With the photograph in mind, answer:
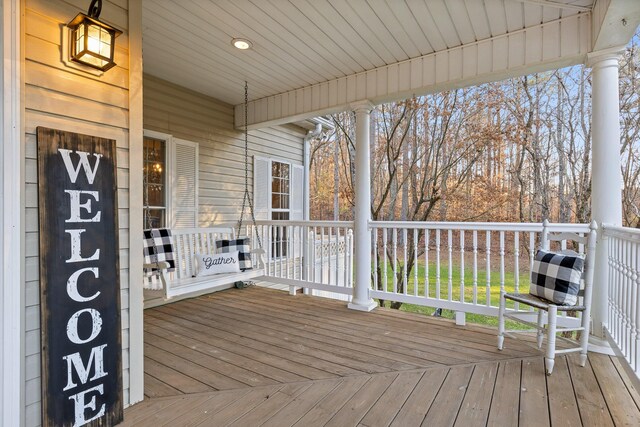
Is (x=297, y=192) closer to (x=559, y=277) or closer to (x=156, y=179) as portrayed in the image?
(x=156, y=179)

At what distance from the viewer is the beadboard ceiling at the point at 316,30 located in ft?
8.65

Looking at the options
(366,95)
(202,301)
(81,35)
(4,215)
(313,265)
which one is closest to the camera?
(4,215)

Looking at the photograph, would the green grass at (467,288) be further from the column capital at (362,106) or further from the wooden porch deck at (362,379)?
the column capital at (362,106)

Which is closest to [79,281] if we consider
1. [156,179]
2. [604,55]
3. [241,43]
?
[241,43]

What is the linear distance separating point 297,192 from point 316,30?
13.5 feet


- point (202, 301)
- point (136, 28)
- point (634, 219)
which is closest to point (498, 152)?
point (634, 219)

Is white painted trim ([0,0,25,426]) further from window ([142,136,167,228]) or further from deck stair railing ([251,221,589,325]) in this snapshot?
deck stair railing ([251,221,589,325])

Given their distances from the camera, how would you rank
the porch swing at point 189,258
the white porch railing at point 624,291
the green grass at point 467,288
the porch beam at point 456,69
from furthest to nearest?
the green grass at point 467,288 → the porch swing at point 189,258 → the porch beam at point 456,69 → the white porch railing at point 624,291

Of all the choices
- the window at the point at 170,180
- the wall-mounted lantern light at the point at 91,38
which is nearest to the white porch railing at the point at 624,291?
the wall-mounted lantern light at the point at 91,38

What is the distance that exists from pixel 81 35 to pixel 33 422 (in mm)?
1918

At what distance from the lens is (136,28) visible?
202cm

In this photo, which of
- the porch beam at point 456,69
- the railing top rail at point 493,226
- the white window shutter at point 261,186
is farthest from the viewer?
the white window shutter at point 261,186

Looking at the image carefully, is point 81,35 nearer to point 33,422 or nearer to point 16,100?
point 16,100

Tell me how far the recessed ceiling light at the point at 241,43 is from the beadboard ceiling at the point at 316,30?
54 mm
